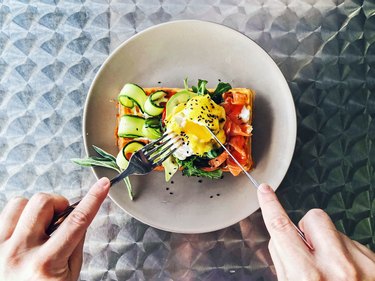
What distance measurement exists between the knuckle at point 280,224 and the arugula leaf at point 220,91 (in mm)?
873

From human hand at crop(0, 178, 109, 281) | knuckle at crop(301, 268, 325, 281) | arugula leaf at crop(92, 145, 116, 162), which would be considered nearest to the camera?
knuckle at crop(301, 268, 325, 281)

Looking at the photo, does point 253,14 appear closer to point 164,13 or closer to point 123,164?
point 164,13

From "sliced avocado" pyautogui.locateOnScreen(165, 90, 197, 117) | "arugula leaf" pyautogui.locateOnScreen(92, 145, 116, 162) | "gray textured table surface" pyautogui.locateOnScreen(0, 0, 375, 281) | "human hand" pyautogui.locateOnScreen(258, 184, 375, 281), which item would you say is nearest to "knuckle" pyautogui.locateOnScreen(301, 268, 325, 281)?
"human hand" pyautogui.locateOnScreen(258, 184, 375, 281)

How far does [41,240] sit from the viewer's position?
6.59 feet

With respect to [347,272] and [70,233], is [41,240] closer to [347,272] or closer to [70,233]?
[70,233]

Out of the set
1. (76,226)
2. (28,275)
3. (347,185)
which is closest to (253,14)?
(347,185)

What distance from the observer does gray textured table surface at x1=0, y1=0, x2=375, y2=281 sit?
9.21ft

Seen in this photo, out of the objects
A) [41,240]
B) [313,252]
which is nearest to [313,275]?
[313,252]

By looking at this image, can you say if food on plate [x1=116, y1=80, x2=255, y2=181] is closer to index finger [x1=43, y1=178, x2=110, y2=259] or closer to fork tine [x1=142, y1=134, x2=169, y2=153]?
fork tine [x1=142, y1=134, x2=169, y2=153]

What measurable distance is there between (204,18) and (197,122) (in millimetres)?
902

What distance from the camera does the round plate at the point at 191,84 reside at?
8.53 feet

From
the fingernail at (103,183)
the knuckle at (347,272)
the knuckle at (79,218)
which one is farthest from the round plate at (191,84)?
the knuckle at (347,272)

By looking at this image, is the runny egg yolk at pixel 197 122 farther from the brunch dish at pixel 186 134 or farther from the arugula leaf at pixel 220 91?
the arugula leaf at pixel 220 91

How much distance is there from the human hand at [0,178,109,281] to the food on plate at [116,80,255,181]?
0.55m
